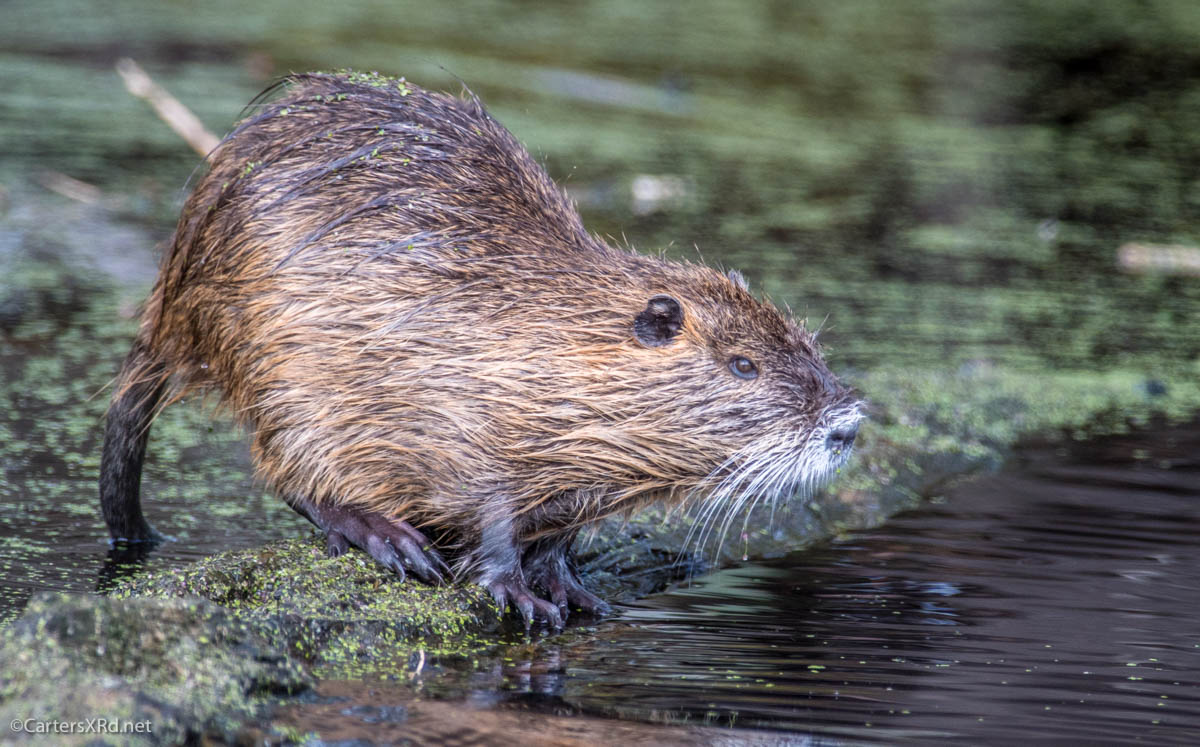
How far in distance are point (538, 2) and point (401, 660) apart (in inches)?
349

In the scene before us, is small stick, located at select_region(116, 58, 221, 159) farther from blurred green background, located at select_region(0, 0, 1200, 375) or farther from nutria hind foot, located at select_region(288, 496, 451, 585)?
nutria hind foot, located at select_region(288, 496, 451, 585)

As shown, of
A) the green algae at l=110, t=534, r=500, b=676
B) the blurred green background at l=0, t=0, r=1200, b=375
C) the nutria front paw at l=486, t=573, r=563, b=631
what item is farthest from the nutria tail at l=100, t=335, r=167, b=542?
the blurred green background at l=0, t=0, r=1200, b=375

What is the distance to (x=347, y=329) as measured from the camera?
122 inches

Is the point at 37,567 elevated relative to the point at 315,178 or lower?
lower

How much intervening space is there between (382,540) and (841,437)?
95 cm

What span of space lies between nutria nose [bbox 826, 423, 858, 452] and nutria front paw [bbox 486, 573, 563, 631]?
2.09ft

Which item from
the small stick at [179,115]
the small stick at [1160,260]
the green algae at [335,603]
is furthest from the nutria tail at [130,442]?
the small stick at [1160,260]

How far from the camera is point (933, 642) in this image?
2.91m

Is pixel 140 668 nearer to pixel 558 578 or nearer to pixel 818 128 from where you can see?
pixel 558 578

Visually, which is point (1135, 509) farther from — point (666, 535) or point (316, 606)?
point (316, 606)

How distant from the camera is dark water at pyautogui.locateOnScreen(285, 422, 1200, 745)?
248cm

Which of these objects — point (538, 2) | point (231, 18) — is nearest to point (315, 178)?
point (231, 18)

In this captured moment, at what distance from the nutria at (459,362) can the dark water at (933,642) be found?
0.88 feet

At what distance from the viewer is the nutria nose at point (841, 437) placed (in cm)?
298
